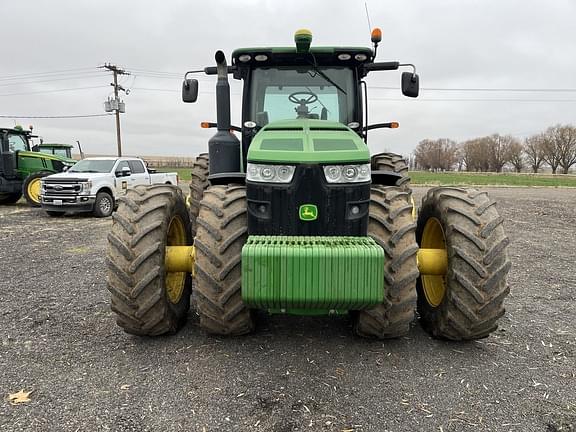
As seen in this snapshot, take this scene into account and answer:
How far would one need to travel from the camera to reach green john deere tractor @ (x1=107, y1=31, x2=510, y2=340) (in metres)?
2.82

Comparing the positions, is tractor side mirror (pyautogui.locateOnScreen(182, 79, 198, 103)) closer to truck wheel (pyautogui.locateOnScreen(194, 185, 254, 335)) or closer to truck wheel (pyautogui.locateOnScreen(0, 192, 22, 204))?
truck wheel (pyautogui.locateOnScreen(194, 185, 254, 335))

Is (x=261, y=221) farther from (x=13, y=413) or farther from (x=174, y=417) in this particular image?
(x=13, y=413)

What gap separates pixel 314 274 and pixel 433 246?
1.97 metres

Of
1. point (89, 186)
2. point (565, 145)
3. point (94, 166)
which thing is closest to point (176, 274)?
point (89, 186)

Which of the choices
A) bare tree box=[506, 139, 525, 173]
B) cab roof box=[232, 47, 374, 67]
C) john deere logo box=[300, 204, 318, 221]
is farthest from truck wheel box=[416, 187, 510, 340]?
bare tree box=[506, 139, 525, 173]

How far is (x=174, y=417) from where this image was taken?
8.86 ft

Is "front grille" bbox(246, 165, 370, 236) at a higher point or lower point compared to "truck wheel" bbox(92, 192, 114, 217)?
higher

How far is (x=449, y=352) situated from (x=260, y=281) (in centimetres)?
182

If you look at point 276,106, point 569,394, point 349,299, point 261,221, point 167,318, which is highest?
point 276,106

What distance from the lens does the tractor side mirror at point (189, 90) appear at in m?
4.64

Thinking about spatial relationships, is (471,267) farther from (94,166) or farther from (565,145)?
(565,145)

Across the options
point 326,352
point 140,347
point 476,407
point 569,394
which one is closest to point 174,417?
point 140,347

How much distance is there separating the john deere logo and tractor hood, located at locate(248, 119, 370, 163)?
0.34m

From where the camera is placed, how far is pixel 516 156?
338ft
